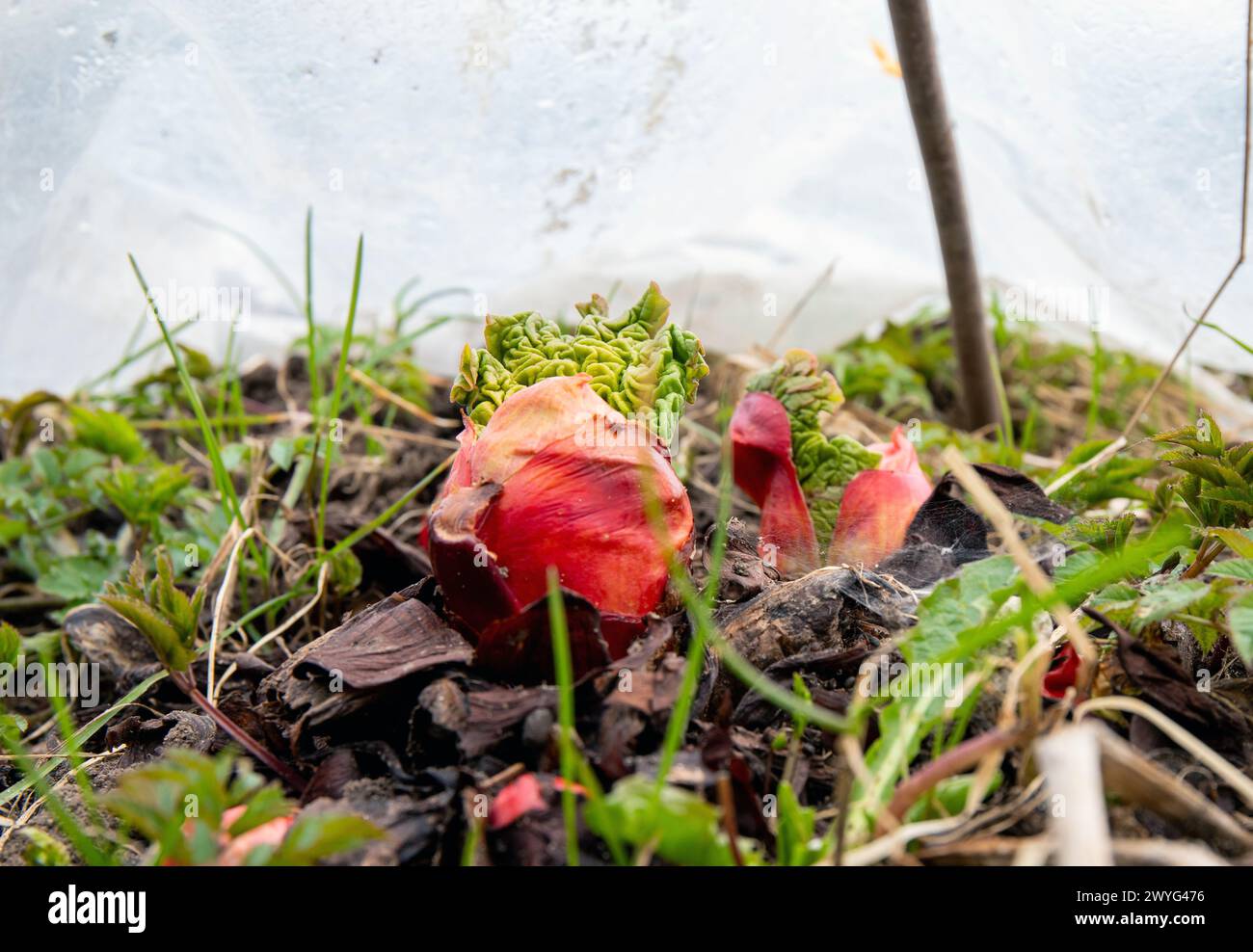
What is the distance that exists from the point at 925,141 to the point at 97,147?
156 centimetres

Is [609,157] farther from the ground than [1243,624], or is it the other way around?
[609,157]

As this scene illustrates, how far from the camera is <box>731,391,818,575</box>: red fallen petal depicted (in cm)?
135

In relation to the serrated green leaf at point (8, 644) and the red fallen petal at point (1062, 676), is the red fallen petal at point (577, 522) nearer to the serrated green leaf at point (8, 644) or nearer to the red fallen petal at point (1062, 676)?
the red fallen petal at point (1062, 676)

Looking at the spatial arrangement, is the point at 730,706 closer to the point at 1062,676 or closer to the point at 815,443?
the point at 1062,676

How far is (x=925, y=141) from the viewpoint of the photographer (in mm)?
1823

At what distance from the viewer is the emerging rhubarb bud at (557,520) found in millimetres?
995

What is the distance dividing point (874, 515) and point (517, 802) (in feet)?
2.24

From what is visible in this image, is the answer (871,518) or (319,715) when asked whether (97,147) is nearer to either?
(319,715)

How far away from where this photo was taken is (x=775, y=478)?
139 cm

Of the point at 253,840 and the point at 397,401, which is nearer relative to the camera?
the point at 253,840

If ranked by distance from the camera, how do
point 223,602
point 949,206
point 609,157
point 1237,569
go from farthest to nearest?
point 609,157 → point 949,206 → point 223,602 → point 1237,569

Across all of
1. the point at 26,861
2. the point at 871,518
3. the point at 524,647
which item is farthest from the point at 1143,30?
the point at 26,861

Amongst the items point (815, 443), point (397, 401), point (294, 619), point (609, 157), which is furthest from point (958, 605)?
point (397, 401)

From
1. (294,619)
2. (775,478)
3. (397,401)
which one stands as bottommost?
(294,619)
